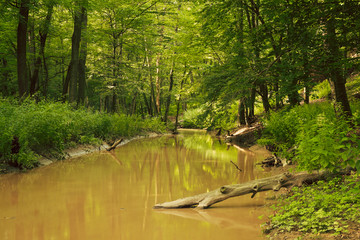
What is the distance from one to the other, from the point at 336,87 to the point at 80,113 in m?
10.7

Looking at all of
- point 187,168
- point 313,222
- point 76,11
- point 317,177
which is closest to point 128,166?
point 187,168

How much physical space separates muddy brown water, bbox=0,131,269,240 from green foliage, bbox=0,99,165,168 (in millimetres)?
661

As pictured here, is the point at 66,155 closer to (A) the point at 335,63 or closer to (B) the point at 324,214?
(A) the point at 335,63

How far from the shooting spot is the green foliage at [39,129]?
862cm

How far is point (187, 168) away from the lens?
10.5 m

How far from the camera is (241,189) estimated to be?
19.5 feet

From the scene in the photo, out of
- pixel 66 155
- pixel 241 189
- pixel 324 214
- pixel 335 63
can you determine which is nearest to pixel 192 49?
pixel 66 155

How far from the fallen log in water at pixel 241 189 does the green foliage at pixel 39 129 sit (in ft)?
16.6

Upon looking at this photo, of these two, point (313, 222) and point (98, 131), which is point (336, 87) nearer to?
point (313, 222)

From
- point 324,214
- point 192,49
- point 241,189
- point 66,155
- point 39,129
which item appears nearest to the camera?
point 324,214

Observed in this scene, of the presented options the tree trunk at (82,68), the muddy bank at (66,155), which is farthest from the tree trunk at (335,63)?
the tree trunk at (82,68)

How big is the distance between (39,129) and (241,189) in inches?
277

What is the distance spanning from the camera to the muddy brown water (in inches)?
188

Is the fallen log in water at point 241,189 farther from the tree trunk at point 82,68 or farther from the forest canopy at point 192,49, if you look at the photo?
the tree trunk at point 82,68
